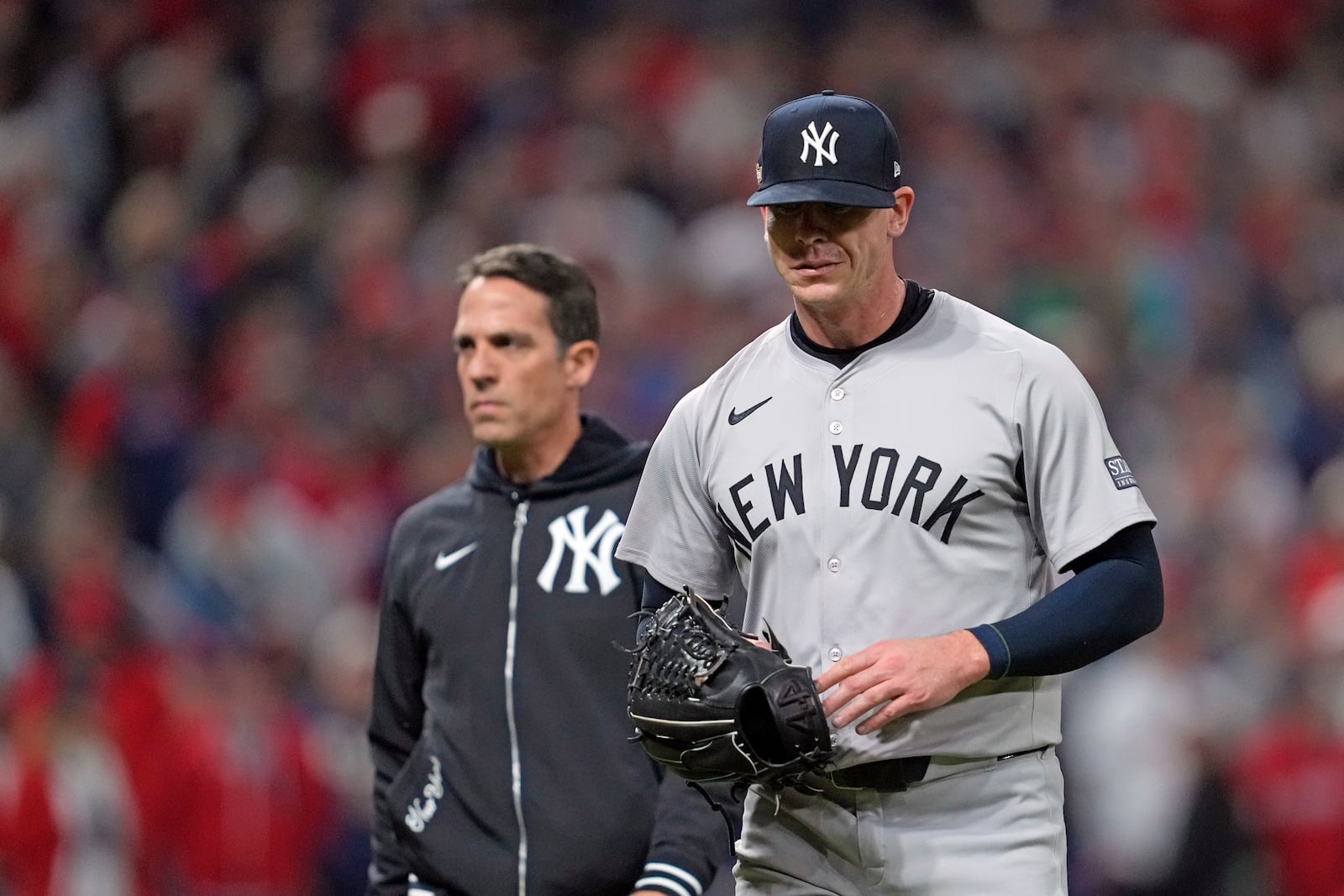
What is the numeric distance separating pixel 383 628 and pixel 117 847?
3.69 metres

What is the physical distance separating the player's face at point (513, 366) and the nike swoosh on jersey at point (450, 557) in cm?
24

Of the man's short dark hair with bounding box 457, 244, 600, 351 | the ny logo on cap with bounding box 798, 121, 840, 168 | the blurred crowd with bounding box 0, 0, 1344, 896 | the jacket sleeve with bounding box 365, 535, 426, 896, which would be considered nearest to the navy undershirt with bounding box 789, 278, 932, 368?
the ny logo on cap with bounding box 798, 121, 840, 168

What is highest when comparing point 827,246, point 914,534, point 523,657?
point 827,246

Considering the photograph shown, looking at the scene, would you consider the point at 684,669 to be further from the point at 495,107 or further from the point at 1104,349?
the point at 495,107

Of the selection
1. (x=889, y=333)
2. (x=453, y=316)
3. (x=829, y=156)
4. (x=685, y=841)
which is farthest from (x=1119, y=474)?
(x=453, y=316)

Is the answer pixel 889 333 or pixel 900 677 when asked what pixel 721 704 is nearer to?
pixel 900 677

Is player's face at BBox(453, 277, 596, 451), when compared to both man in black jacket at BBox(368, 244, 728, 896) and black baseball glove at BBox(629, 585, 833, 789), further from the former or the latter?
black baseball glove at BBox(629, 585, 833, 789)

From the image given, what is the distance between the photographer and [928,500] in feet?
10.0

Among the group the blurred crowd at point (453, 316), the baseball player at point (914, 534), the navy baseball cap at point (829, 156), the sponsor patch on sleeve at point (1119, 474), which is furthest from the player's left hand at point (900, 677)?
the blurred crowd at point (453, 316)

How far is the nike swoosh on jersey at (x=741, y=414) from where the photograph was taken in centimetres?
327

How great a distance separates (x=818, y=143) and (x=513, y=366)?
1382mm

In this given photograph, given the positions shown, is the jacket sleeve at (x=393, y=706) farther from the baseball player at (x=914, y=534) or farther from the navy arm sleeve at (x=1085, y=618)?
the navy arm sleeve at (x=1085, y=618)

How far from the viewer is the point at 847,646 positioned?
3.09m

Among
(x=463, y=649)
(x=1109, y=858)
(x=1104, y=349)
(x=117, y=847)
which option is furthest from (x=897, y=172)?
(x=1104, y=349)
